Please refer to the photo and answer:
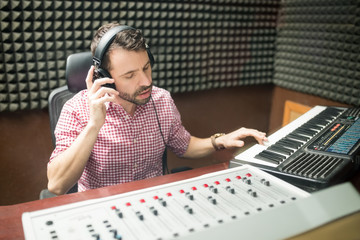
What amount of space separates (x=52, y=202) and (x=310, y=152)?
0.90 meters

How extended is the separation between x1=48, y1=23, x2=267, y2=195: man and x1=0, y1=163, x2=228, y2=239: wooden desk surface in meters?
0.18

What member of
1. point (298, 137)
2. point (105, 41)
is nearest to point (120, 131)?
point (105, 41)

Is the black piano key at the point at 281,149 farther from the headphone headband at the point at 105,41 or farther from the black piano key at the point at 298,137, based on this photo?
the headphone headband at the point at 105,41

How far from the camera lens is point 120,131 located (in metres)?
1.44

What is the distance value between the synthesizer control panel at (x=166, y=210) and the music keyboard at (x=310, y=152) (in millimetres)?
90

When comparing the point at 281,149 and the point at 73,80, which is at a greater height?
the point at 73,80

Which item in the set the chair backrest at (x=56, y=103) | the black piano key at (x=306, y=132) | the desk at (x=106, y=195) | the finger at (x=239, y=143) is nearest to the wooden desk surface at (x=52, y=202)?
the desk at (x=106, y=195)

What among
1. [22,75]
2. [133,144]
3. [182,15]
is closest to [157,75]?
[182,15]

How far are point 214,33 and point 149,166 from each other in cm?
134

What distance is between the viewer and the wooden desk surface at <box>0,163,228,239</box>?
2.98 ft

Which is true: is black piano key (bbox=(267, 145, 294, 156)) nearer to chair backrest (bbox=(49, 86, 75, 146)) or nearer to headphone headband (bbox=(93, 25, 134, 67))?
headphone headband (bbox=(93, 25, 134, 67))

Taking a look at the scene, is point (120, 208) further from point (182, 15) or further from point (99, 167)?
point (182, 15)

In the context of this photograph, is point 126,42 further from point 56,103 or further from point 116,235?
point 116,235

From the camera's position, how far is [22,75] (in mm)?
1975
